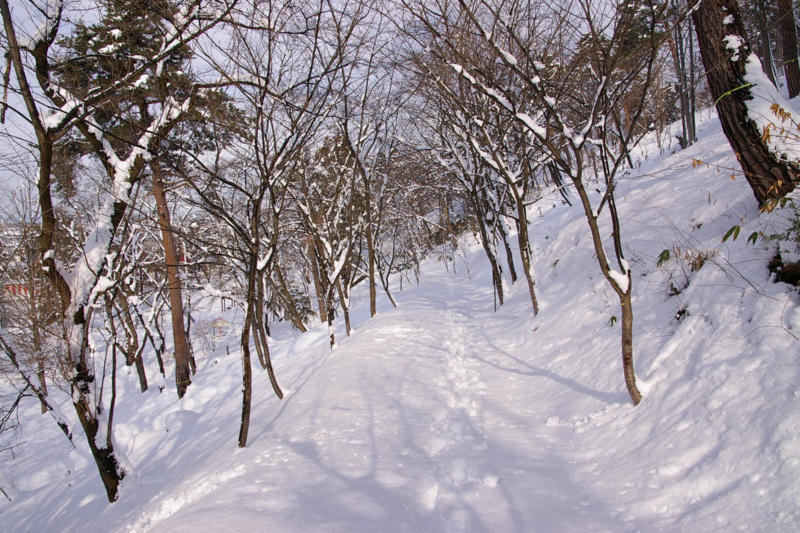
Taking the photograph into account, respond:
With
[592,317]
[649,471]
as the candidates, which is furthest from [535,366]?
[649,471]

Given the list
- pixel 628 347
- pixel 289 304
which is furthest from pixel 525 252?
pixel 289 304

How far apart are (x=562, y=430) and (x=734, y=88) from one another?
3705mm

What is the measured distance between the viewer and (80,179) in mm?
10602

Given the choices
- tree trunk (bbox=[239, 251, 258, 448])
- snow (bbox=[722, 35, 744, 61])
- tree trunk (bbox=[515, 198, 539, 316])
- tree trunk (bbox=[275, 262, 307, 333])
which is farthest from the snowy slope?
tree trunk (bbox=[275, 262, 307, 333])

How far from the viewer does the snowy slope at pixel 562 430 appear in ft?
7.82

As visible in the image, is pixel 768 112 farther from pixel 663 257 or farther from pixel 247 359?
pixel 247 359

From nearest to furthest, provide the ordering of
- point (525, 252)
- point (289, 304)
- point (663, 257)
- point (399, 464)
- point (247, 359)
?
point (399, 464)
point (663, 257)
point (247, 359)
point (525, 252)
point (289, 304)

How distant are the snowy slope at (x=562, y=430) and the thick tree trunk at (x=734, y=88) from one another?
436 mm

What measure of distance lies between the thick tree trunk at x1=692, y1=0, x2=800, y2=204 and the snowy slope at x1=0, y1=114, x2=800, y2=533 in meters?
0.44

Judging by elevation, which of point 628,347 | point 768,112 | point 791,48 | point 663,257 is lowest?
point 628,347

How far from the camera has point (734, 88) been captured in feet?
12.3

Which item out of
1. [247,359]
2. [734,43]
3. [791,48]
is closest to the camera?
[734,43]

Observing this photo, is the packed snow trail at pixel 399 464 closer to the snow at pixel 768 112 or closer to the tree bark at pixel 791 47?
the snow at pixel 768 112

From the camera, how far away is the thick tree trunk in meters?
3.65
